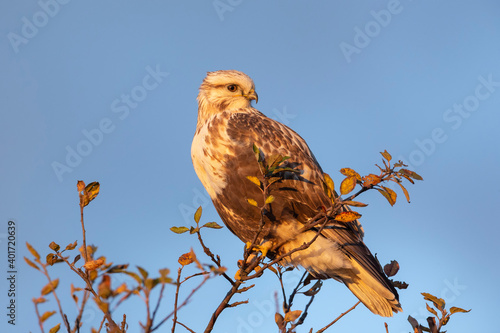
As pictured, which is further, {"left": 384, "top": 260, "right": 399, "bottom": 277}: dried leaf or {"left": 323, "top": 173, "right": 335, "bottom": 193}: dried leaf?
{"left": 384, "top": 260, "right": 399, "bottom": 277}: dried leaf

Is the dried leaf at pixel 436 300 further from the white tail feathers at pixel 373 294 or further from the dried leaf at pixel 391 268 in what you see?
the white tail feathers at pixel 373 294

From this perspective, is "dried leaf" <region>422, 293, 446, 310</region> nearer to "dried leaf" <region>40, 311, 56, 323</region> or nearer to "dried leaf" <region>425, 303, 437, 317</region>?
"dried leaf" <region>425, 303, 437, 317</region>

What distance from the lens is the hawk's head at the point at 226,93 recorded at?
564 cm

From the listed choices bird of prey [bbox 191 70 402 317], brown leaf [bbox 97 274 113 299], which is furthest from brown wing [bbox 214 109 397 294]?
brown leaf [bbox 97 274 113 299]

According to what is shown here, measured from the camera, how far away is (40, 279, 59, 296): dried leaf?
210cm

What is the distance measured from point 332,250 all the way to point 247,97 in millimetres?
2013

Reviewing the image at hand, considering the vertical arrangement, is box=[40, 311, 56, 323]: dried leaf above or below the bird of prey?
below

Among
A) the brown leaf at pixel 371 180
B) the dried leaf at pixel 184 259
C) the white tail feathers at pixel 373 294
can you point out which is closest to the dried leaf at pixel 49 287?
the dried leaf at pixel 184 259

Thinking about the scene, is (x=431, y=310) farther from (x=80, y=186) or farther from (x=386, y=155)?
(x=80, y=186)

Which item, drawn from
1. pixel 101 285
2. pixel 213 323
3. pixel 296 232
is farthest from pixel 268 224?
pixel 101 285

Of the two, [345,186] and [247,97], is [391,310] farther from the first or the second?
[247,97]

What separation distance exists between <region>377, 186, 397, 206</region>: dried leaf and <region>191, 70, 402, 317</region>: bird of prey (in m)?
1.36

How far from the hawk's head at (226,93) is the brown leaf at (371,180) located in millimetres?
2688

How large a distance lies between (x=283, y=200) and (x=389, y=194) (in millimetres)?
1460
